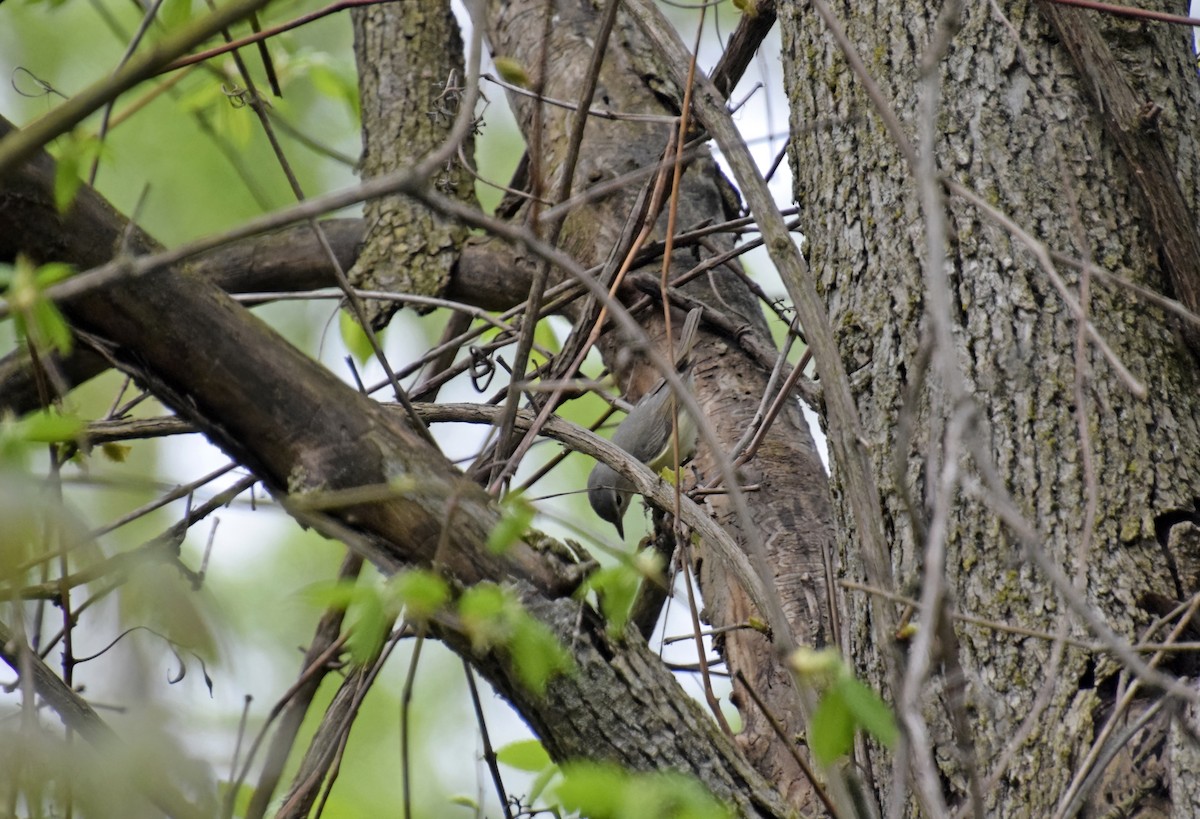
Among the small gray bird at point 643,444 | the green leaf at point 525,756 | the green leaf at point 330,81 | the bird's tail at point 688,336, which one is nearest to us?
the green leaf at point 525,756

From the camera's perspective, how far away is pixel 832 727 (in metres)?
0.86

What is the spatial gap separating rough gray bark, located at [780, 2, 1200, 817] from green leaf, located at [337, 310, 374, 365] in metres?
1.50

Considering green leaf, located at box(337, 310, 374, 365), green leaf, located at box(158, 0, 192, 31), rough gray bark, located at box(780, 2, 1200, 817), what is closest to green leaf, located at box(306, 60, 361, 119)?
green leaf, located at box(337, 310, 374, 365)

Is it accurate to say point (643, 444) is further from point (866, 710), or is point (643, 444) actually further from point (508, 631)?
point (866, 710)

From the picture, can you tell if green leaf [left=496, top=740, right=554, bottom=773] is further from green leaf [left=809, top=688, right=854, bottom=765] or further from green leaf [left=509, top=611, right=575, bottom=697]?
green leaf [left=809, top=688, right=854, bottom=765]

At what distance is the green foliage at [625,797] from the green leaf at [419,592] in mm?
210

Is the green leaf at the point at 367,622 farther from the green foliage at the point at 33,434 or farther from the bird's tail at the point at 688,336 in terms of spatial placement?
the bird's tail at the point at 688,336

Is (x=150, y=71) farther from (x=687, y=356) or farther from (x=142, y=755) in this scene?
(x=687, y=356)

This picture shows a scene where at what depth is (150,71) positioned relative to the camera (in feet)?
2.94

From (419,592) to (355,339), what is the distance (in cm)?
204

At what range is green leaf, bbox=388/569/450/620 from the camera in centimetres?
103

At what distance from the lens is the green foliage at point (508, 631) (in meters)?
1.10

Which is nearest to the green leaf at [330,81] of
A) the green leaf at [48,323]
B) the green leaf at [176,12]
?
the green leaf at [176,12]

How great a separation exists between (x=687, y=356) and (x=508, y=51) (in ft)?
4.32
